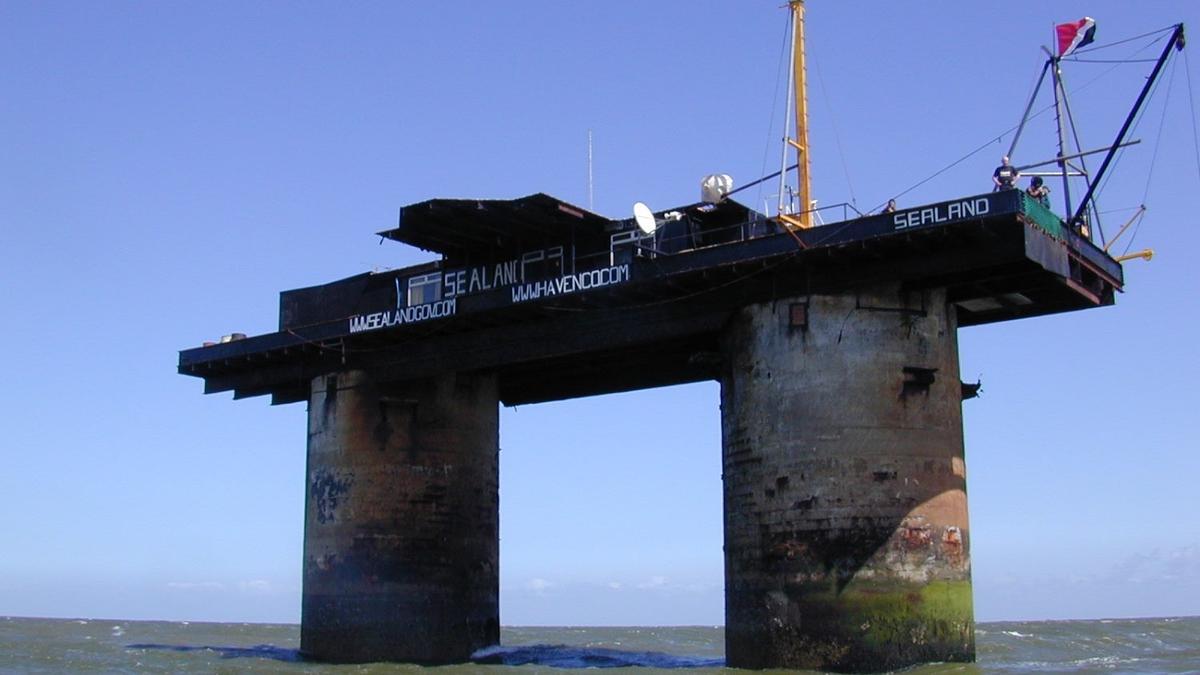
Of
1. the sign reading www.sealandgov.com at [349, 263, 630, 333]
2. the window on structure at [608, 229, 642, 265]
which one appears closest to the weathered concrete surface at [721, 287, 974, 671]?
the sign reading www.sealandgov.com at [349, 263, 630, 333]

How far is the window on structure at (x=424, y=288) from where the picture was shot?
4675 cm

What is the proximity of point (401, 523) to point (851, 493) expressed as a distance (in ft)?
54.0

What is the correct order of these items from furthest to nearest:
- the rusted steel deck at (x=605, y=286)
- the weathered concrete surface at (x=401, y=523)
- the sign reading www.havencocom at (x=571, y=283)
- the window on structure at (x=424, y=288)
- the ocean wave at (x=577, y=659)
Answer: the window on structure at (x=424, y=288)
the weathered concrete surface at (x=401, y=523)
the ocean wave at (x=577, y=659)
the sign reading www.havencocom at (x=571, y=283)
the rusted steel deck at (x=605, y=286)

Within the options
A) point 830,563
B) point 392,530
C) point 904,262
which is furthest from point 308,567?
point 904,262

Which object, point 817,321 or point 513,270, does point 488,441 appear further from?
point 817,321

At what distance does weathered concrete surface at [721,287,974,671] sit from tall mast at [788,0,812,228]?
1007 cm

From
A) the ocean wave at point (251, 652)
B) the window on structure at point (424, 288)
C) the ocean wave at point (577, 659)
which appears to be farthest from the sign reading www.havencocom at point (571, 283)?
→ the ocean wave at point (251, 652)

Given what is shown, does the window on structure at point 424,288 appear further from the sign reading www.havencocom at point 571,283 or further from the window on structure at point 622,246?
the window on structure at point 622,246

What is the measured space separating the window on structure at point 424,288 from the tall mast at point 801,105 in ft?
39.1

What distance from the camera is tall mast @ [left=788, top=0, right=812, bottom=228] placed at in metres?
45.9

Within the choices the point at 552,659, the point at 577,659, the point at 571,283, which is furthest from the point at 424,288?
the point at 577,659

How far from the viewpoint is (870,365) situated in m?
35.6

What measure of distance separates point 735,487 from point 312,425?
667 inches

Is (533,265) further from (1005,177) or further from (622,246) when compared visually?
(1005,177)
